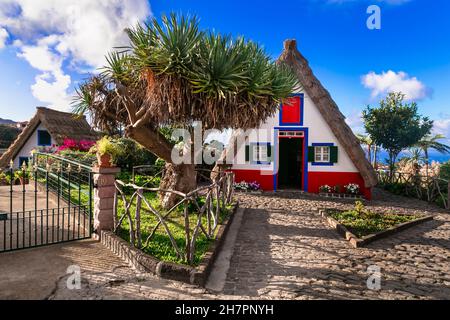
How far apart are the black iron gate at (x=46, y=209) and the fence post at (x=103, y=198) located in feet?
0.60

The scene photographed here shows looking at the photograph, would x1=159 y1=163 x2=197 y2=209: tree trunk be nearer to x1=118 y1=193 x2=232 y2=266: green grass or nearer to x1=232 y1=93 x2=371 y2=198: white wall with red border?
x1=118 y1=193 x2=232 y2=266: green grass

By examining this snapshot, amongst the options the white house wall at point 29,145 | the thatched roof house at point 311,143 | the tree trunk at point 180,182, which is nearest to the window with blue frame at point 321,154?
the thatched roof house at point 311,143

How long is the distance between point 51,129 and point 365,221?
1825 centimetres

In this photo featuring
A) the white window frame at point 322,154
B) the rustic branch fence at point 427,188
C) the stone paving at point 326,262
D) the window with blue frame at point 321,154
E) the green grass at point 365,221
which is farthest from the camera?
the white window frame at point 322,154

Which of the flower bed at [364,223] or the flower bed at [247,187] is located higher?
the flower bed at [247,187]

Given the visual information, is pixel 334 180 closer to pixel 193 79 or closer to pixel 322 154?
pixel 322 154

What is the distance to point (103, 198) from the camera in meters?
5.41

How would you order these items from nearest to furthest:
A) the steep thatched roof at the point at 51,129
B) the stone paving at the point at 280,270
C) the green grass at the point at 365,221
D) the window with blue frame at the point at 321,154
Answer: the stone paving at the point at 280,270 < the green grass at the point at 365,221 < the window with blue frame at the point at 321,154 < the steep thatched roof at the point at 51,129

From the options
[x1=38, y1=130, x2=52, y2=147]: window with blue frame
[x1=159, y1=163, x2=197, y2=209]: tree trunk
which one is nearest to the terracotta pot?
[x1=159, y1=163, x2=197, y2=209]: tree trunk

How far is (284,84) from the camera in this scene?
7.06 m

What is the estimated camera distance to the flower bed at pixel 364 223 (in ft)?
20.7

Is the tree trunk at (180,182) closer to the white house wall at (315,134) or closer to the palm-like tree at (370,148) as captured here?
the white house wall at (315,134)

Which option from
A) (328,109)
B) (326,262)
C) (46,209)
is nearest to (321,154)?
(328,109)
